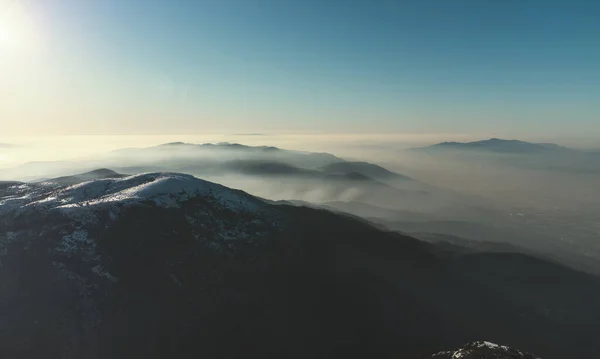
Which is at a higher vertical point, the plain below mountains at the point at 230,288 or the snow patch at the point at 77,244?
the snow patch at the point at 77,244

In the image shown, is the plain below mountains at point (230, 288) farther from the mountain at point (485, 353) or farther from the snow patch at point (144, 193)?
the mountain at point (485, 353)

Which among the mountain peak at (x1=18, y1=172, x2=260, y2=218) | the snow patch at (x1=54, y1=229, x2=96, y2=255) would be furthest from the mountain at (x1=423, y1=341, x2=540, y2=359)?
the snow patch at (x1=54, y1=229, x2=96, y2=255)

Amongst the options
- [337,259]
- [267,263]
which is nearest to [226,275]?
[267,263]

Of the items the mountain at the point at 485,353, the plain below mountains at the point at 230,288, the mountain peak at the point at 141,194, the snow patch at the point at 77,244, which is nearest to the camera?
the mountain at the point at 485,353

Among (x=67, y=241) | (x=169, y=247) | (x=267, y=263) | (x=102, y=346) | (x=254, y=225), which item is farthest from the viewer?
(x=254, y=225)

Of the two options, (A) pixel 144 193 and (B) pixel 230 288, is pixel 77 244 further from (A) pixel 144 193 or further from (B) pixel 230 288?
(B) pixel 230 288

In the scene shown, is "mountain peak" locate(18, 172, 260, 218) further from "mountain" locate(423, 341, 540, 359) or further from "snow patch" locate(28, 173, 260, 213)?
"mountain" locate(423, 341, 540, 359)

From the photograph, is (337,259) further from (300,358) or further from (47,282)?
(47,282)

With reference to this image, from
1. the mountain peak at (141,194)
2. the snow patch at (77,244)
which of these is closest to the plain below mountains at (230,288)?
the snow patch at (77,244)
